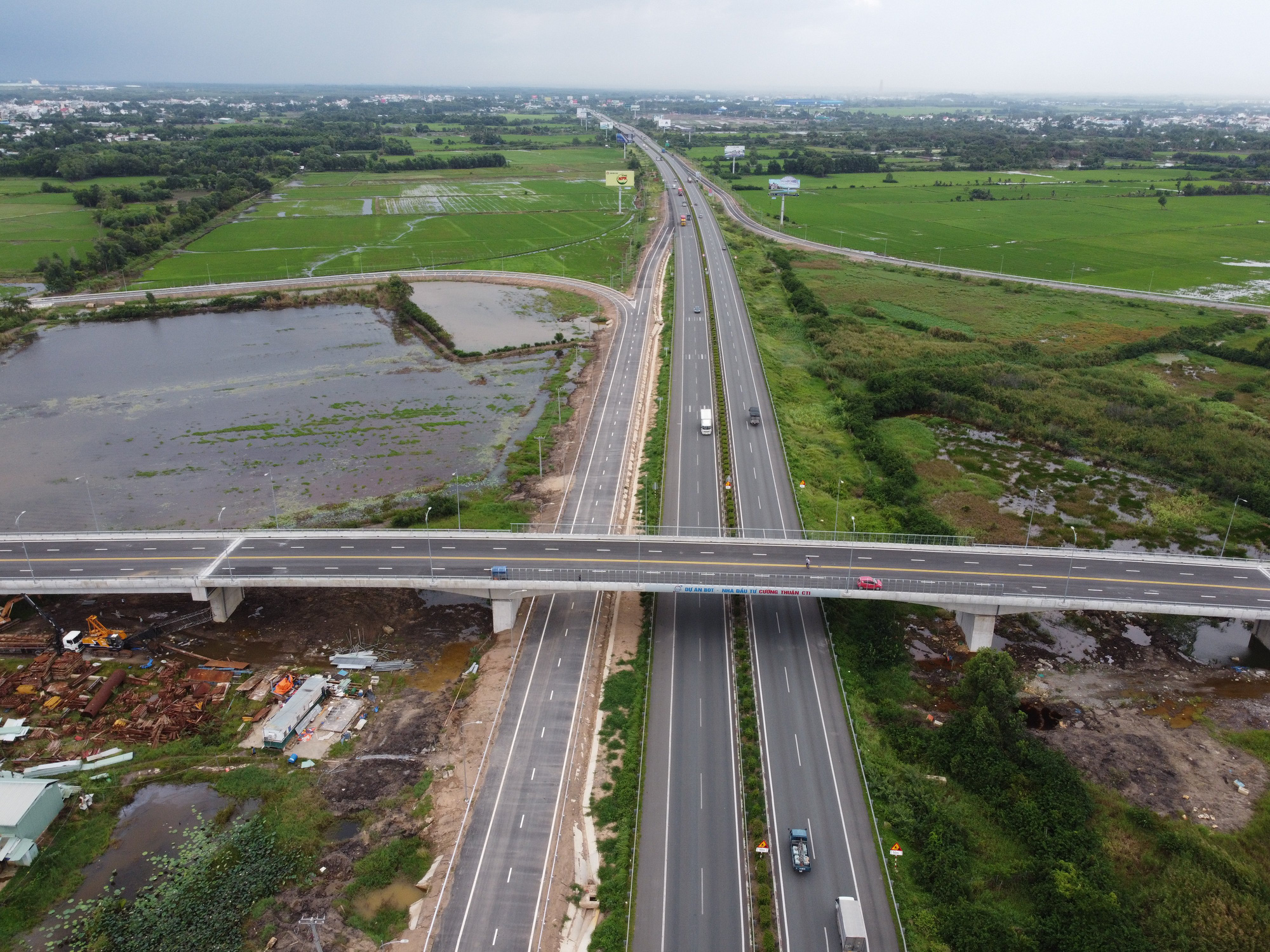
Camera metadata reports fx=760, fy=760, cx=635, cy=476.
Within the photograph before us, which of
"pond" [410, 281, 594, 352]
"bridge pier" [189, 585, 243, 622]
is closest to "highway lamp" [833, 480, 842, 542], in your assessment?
"bridge pier" [189, 585, 243, 622]

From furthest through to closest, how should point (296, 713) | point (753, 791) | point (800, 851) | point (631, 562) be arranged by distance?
point (631, 562) < point (296, 713) < point (753, 791) < point (800, 851)

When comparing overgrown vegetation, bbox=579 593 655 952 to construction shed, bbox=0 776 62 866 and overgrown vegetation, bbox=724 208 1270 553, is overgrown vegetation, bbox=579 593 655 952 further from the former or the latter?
construction shed, bbox=0 776 62 866

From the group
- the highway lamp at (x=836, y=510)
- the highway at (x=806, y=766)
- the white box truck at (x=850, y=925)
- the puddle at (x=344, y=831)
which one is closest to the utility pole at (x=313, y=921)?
the puddle at (x=344, y=831)

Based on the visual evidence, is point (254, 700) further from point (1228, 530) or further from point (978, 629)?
point (1228, 530)

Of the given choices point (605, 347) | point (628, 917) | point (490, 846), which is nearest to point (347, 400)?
point (605, 347)

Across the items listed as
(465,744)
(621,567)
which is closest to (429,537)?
(621,567)

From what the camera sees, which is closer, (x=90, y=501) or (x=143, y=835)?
(x=143, y=835)

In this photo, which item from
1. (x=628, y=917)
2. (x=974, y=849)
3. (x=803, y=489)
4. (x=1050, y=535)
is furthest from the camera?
(x=803, y=489)

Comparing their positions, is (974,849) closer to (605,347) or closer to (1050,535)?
(1050,535)
